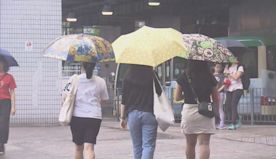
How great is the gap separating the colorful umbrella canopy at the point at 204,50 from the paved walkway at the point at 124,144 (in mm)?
2806

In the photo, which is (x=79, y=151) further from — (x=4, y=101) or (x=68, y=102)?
(x=4, y=101)

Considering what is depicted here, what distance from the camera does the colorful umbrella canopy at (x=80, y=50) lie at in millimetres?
7223

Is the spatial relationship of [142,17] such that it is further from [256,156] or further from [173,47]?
[173,47]

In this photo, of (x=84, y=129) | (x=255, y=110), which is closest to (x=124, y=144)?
(x=84, y=129)

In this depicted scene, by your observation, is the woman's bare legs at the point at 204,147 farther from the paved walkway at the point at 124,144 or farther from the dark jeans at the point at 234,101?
the dark jeans at the point at 234,101

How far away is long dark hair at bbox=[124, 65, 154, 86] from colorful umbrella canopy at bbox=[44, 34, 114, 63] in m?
0.43

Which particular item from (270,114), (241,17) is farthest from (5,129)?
(241,17)

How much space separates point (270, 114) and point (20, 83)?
662 centimetres

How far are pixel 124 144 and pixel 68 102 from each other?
14.2ft

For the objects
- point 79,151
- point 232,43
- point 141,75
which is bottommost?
point 79,151

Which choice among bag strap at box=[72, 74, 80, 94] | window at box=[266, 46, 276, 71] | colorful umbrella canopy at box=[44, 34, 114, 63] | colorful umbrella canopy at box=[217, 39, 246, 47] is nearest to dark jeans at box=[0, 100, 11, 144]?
colorful umbrella canopy at box=[44, 34, 114, 63]

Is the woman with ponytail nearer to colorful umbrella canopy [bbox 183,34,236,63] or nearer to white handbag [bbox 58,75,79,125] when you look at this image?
white handbag [bbox 58,75,79,125]

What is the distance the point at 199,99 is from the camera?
734cm

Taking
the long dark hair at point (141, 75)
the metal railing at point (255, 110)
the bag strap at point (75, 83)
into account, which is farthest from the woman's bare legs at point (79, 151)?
the metal railing at point (255, 110)
